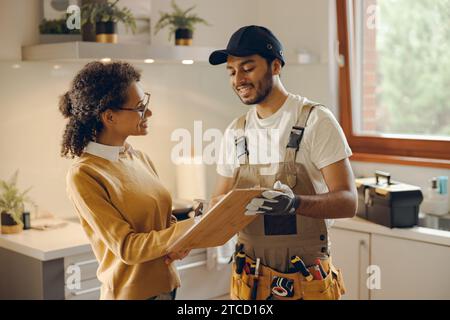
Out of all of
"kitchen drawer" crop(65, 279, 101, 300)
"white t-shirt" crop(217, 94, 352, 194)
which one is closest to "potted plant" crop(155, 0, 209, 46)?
"white t-shirt" crop(217, 94, 352, 194)

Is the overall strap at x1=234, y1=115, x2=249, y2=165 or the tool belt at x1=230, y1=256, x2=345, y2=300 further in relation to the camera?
the overall strap at x1=234, y1=115, x2=249, y2=165

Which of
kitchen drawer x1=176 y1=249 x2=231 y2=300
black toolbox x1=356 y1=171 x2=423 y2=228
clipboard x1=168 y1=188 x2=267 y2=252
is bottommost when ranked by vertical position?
kitchen drawer x1=176 y1=249 x2=231 y2=300

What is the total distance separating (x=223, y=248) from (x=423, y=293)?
1062 mm

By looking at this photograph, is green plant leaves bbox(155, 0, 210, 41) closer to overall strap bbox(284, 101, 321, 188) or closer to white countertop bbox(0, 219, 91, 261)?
white countertop bbox(0, 219, 91, 261)

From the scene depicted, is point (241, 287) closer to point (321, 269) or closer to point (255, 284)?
point (255, 284)

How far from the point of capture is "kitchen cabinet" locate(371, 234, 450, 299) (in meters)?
2.96

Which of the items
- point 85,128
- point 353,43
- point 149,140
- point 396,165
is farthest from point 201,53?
point 85,128

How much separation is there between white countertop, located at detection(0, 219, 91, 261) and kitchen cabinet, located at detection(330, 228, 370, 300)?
4.08ft

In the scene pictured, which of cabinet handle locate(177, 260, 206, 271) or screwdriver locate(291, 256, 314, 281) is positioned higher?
screwdriver locate(291, 256, 314, 281)

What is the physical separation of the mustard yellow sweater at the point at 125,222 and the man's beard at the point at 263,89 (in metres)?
0.45

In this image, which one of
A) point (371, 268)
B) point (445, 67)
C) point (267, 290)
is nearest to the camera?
point (267, 290)

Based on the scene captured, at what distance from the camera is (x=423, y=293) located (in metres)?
3.03

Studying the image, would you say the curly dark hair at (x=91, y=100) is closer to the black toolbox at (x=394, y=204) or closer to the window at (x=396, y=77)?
the black toolbox at (x=394, y=204)

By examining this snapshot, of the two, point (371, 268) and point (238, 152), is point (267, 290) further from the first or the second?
point (371, 268)
